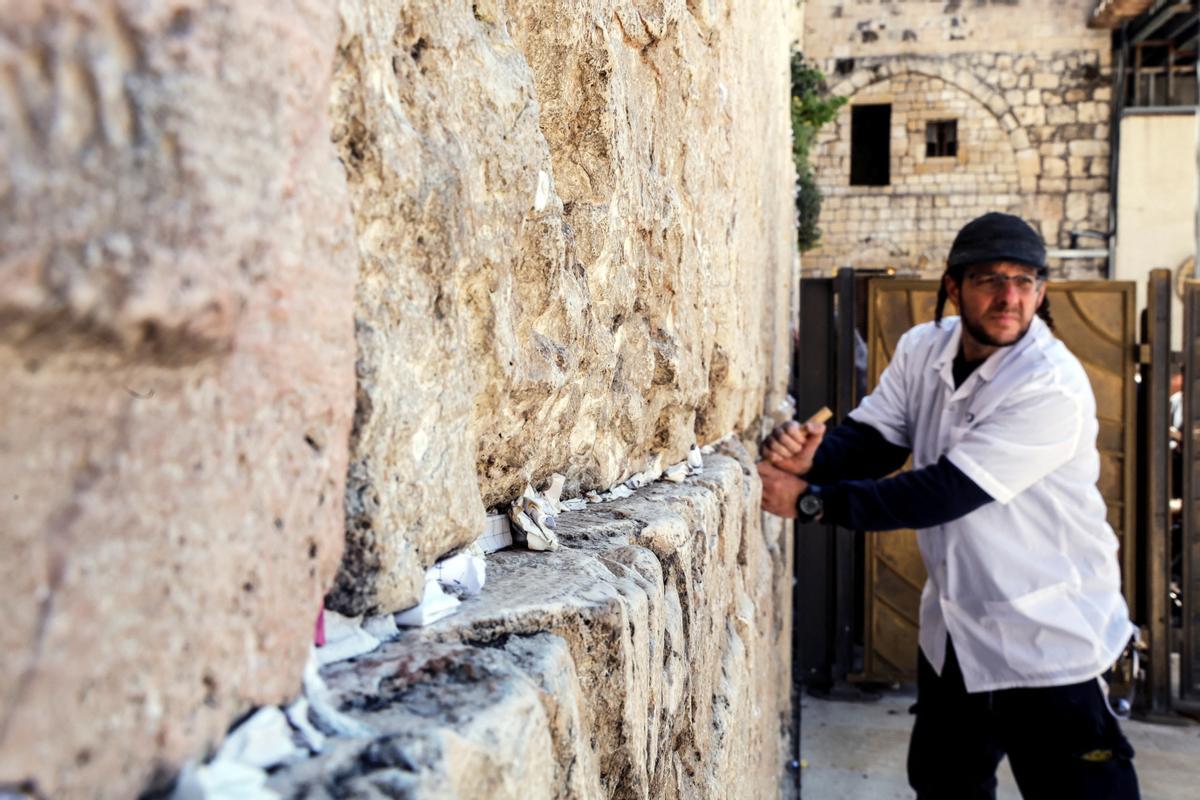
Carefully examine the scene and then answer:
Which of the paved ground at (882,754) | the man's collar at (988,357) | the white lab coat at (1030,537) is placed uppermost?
the man's collar at (988,357)

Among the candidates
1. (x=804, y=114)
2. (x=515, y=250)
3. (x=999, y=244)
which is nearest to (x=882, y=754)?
(x=999, y=244)

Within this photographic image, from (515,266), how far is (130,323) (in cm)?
60

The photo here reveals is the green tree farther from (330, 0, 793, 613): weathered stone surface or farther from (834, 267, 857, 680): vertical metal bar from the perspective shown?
(330, 0, 793, 613): weathered stone surface

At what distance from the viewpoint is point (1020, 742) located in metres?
2.61

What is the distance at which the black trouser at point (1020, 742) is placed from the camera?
247 centimetres

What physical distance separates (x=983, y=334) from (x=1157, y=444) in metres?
2.30

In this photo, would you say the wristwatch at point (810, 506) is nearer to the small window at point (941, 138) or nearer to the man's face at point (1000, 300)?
the man's face at point (1000, 300)

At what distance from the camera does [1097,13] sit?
46.1 feet

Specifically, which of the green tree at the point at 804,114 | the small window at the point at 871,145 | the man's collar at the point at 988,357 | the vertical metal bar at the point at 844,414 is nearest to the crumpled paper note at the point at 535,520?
the man's collar at the point at 988,357

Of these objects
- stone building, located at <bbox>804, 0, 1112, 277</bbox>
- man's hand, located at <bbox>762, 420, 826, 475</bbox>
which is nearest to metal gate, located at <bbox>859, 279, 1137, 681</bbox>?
man's hand, located at <bbox>762, 420, 826, 475</bbox>

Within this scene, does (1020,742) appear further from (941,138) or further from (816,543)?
(941,138)

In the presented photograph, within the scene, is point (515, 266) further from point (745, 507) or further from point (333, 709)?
point (745, 507)

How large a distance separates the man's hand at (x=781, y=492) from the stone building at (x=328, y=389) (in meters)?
1.42

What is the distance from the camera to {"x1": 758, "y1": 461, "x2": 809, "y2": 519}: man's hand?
2676 mm
